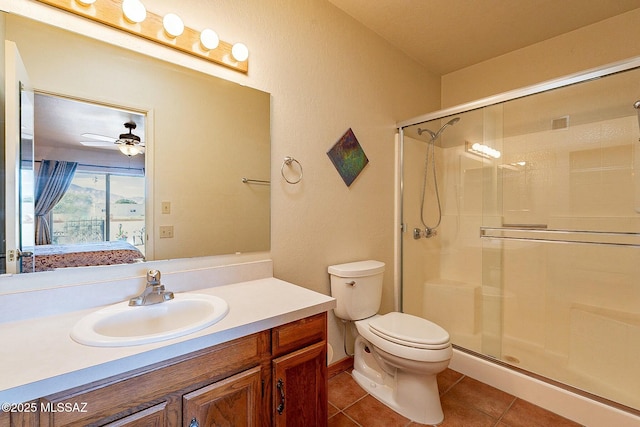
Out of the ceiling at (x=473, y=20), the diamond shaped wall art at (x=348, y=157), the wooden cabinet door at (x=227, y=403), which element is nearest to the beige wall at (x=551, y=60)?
the ceiling at (x=473, y=20)

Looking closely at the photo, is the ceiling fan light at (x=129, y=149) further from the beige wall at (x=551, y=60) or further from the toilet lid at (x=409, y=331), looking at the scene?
the beige wall at (x=551, y=60)

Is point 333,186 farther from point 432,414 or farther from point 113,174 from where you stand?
point 432,414

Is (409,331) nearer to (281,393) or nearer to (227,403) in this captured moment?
(281,393)

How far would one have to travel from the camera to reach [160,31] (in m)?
1.25

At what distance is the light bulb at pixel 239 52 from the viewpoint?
1.44m

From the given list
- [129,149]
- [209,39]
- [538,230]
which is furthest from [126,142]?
[538,230]

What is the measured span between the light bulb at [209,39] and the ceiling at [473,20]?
0.97 meters

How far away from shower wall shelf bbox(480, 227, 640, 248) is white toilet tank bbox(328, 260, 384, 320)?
1066 mm

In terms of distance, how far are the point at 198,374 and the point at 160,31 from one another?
1385mm

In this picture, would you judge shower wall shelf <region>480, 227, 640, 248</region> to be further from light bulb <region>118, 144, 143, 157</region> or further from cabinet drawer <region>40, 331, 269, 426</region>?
light bulb <region>118, 144, 143, 157</region>

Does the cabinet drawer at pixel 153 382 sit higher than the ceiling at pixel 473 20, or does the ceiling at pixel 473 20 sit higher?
the ceiling at pixel 473 20

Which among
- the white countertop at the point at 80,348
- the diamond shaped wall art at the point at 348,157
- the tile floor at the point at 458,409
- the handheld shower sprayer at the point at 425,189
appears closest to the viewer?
the white countertop at the point at 80,348

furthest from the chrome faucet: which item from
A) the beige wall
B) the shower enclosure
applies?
the beige wall

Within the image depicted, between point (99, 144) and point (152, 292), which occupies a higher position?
point (99, 144)
